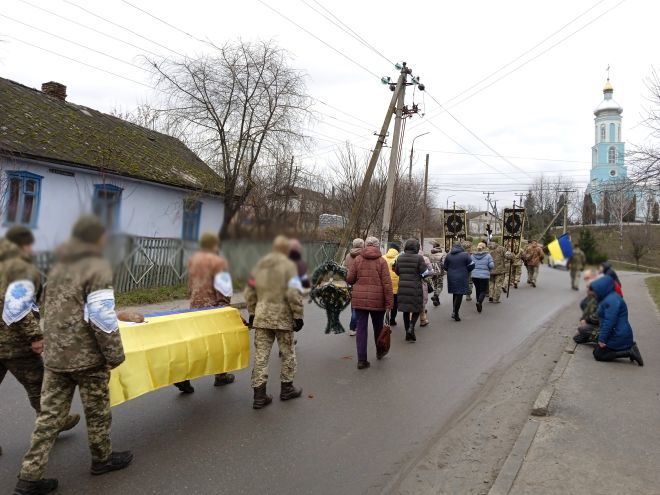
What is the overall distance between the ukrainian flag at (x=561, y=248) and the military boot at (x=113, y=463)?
368cm

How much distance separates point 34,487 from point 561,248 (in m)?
3.78

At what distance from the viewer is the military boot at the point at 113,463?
12.7 feet

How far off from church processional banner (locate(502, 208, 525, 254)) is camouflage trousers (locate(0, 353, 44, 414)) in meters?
3.80

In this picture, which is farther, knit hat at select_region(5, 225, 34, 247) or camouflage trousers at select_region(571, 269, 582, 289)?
camouflage trousers at select_region(571, 269, 582, 289)

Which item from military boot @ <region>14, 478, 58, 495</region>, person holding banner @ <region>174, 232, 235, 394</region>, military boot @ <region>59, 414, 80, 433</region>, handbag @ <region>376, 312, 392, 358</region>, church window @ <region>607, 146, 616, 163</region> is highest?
church window @ <region>607, 146, 616, 163</region>

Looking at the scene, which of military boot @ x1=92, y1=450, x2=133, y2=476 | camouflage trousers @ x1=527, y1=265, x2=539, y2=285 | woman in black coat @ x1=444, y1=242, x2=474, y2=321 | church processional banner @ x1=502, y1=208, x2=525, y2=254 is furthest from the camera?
woman in black coat @ x1=444, y1=242, x2=474, y2=321

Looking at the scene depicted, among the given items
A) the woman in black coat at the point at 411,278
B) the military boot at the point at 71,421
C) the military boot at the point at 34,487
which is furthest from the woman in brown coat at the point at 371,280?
the military boot at the point at 34,487

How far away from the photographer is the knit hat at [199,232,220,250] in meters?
1.37

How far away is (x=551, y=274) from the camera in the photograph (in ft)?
7.59

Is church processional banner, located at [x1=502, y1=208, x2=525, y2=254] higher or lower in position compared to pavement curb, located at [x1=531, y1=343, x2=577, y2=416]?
higher

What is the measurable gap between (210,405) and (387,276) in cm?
288

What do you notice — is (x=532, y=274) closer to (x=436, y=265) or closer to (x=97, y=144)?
(x=97, y=144)

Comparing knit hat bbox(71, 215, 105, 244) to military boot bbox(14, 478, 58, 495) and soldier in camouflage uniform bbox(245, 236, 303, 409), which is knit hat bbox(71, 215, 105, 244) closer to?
soldier in camouflage uniform bbox(245, 236, 303, 409)

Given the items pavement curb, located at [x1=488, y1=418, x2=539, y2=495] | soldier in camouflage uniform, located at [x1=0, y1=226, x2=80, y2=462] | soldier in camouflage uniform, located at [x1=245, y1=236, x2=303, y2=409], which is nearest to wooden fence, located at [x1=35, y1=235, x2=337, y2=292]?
soldier in camouflage uniform, located at [x1=245, y1=236, x2=303, y2=409]
